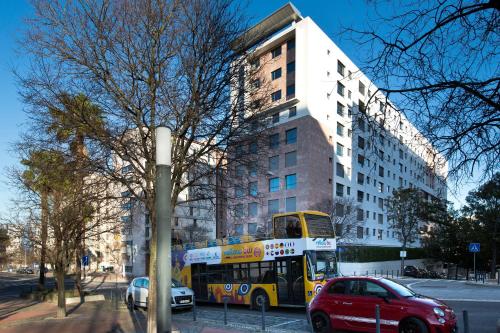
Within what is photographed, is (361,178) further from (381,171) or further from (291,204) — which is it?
(291,204)

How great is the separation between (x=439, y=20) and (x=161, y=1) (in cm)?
717

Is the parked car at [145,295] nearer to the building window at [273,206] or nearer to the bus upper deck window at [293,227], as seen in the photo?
the bus upper deck window at [293,227]

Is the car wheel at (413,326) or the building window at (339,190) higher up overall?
the building window at (339,190)

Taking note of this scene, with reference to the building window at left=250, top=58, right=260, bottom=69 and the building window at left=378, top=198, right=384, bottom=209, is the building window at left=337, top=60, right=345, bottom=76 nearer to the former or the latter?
the building window at left=378, top=198, right=384, bottom=209

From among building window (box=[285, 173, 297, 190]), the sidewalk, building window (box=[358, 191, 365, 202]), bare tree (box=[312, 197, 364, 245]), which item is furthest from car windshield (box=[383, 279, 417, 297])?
building window (box=[358, 191, 365, 202])

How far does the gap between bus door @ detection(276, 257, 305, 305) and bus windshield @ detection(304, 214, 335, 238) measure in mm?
1261

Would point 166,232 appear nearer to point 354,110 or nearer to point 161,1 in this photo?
point 354,110

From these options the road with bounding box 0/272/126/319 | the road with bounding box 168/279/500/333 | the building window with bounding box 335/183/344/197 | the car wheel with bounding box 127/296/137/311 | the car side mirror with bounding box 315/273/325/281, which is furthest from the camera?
the building window with bounding box 335/183/344/197

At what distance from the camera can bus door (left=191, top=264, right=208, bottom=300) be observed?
21844 millimetres

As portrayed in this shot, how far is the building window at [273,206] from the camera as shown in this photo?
50.5 meters

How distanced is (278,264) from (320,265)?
1910 mm

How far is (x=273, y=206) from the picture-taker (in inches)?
2009

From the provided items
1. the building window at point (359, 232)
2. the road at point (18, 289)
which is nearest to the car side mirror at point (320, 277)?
the road at point (18, 289)

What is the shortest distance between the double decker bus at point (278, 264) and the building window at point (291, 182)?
2842 cm
